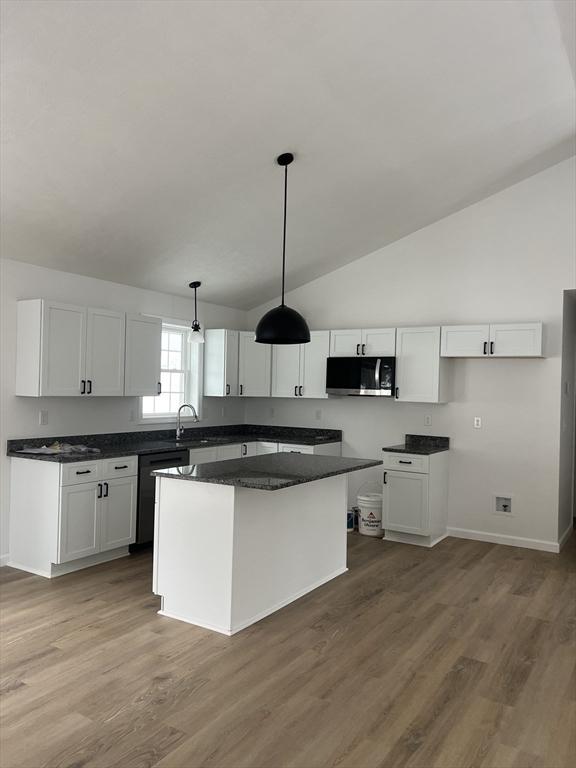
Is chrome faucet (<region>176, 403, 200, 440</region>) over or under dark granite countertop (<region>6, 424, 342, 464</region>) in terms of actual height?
over

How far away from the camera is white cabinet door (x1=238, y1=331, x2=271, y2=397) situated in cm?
697

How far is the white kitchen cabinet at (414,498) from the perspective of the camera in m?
5.70

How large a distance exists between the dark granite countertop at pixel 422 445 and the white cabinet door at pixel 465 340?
0.93 meters

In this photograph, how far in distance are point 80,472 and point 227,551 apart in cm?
162

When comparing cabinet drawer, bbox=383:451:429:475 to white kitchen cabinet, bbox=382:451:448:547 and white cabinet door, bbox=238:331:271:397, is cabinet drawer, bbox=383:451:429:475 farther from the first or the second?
white cabinet door, bbox=238:331:271:397

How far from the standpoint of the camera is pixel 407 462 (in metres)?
5.82

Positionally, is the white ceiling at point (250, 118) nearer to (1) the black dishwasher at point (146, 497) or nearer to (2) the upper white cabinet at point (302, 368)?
(2) the upper white cabinet at point (302, 368)

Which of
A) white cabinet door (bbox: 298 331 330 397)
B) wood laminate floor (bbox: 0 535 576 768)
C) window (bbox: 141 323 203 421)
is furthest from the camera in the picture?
white cabinet door (bbox: 298 331 330 397)

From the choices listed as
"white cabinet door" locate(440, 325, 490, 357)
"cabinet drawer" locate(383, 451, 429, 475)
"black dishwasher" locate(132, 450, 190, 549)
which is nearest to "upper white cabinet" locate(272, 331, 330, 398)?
"cabinet drawer" locate(383, 451, 429, 475)

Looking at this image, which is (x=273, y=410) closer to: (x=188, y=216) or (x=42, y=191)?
(x=188, y=216)

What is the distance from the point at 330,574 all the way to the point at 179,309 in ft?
10.8

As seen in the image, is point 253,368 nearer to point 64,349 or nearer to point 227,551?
point 64,349

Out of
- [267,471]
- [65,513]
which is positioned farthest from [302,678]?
[65,513]

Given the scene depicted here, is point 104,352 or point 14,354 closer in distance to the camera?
point 14,354
